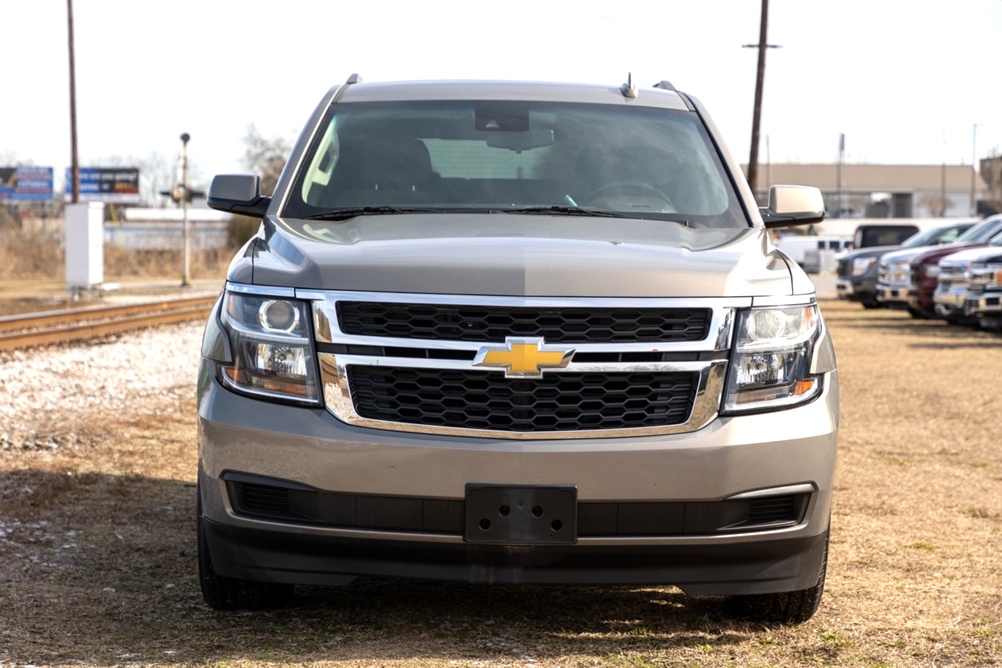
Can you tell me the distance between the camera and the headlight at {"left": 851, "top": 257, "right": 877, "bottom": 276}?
1004 inches

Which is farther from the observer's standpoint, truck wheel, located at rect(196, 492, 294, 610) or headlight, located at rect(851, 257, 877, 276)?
headlight, located at rect(851, 257, 877, 276)

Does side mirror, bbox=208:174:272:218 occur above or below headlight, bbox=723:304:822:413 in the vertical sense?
above

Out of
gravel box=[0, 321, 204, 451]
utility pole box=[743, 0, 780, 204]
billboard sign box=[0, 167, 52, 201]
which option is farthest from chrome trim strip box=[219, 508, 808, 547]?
billboard sign box=[0, 167, 52, 201]

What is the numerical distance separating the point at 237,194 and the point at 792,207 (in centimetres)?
217

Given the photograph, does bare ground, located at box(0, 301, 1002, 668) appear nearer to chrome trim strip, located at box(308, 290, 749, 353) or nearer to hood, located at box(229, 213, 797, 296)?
chrome trim strip, located at box(308, 290, 749, 353)

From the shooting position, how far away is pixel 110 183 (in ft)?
318

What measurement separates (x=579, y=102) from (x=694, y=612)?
2.15 metres

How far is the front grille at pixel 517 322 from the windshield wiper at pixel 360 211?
1008 millimetres

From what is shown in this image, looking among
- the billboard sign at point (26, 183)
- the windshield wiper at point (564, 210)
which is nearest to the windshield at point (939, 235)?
the windshield wiper at point (564, 210)

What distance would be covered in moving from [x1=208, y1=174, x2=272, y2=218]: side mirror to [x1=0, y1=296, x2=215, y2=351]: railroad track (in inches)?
358

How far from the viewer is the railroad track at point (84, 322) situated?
1440 centimetres

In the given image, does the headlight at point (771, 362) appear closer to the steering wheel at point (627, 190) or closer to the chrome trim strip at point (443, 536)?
the chrome trim strip at point (443, 536)

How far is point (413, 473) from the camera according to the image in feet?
11.8

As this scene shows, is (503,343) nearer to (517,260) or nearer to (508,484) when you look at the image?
(517,260)
